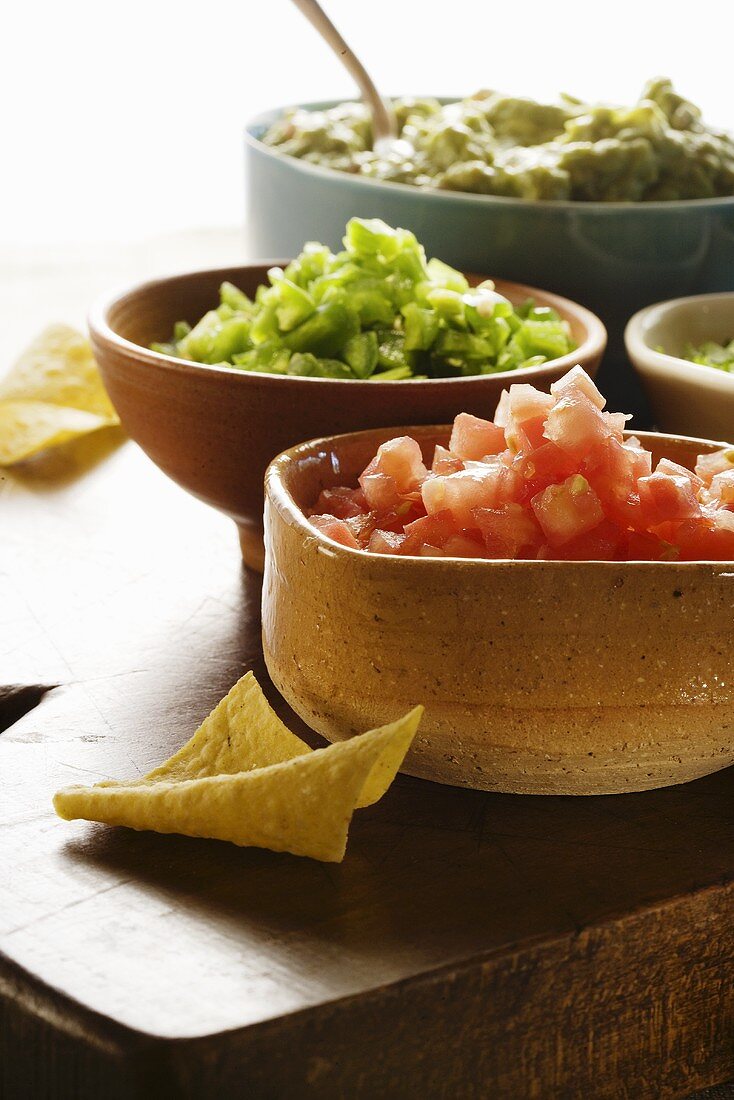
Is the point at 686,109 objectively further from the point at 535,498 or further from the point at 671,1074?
the point at 671,1074

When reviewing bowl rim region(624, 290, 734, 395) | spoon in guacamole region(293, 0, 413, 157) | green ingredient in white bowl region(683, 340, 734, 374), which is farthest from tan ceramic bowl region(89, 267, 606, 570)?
spoon in guacamole region(293, 0, 413, 157)

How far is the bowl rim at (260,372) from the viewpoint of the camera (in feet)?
4.76

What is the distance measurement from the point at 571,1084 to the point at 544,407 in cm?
55

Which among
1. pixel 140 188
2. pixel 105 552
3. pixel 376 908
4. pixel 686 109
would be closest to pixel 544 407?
pixel 376 908

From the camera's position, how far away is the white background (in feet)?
12.3

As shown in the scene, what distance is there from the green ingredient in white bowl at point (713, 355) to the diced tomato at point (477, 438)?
0.66 metres

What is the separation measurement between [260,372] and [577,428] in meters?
0.53

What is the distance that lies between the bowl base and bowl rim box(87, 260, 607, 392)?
204mm

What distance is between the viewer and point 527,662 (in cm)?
106

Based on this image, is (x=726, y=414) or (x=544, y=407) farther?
(x=726, y=414)

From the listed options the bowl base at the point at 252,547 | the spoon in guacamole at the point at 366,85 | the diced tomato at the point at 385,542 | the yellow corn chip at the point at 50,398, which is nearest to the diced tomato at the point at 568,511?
the diced tomato at the point at 385,542

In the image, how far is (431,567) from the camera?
41.6 inches

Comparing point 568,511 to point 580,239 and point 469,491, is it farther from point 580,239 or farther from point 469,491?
point 580,239

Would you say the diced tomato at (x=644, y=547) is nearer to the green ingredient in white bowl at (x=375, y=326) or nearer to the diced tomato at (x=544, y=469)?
the diced tomato at (x=544, y=469)
